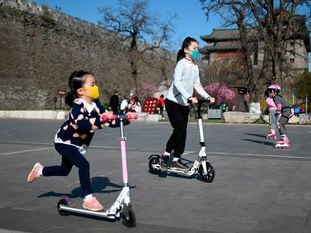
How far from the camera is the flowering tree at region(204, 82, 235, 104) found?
41.7 meters

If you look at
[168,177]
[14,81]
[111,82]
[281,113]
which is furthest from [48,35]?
[168,177]

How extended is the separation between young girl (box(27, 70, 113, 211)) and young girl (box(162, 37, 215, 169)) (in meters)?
1.96

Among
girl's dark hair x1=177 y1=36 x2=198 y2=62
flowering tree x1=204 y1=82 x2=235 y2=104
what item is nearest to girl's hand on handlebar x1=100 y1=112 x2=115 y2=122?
girl's dark hair x1=177 y1=36 x2=198 y2=62

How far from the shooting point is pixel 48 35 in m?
38.2

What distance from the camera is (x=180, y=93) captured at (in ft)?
19.6

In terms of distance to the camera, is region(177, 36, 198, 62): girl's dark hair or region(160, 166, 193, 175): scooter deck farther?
region(177, 36, 198, 62): girl's dark hair

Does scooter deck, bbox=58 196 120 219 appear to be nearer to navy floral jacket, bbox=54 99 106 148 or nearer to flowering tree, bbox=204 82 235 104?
navy floral jacket, bbox=54 99 106 148

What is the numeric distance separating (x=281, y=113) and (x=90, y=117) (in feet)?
23.5

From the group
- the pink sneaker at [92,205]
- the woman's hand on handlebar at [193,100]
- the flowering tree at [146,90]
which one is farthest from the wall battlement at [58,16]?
the pink sneaker at [92,205]

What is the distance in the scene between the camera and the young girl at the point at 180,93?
6.04 metres

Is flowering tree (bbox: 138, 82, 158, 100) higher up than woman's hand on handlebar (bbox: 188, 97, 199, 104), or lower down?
higher up

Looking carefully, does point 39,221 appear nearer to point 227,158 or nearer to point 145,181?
point 145,181

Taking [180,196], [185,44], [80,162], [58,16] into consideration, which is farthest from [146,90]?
[80,162]

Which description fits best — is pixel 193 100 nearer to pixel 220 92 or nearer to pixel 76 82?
pixel 76 82
